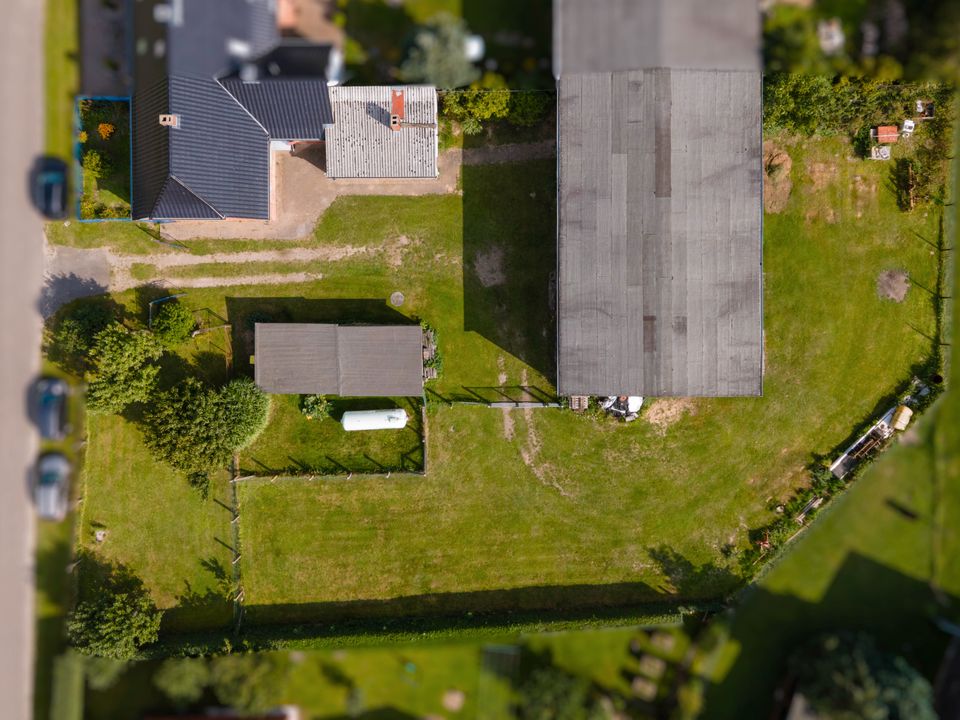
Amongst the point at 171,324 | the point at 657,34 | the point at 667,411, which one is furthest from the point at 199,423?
the point at 657,34

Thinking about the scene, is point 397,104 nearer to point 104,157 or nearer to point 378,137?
point 378,137

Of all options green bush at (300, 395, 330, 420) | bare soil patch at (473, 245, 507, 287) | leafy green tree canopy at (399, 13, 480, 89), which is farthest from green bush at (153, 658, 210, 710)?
leafy green tree canopy at (399, 13, 480, 89)

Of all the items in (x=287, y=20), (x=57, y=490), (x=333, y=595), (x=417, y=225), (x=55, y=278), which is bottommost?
(x=333, y=595)

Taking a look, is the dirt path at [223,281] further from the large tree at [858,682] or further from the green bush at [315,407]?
the large tree at [858,682]

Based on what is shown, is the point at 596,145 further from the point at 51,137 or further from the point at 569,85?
the point at 51,137

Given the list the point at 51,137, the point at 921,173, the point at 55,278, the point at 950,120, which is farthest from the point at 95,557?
the point at 950,120
